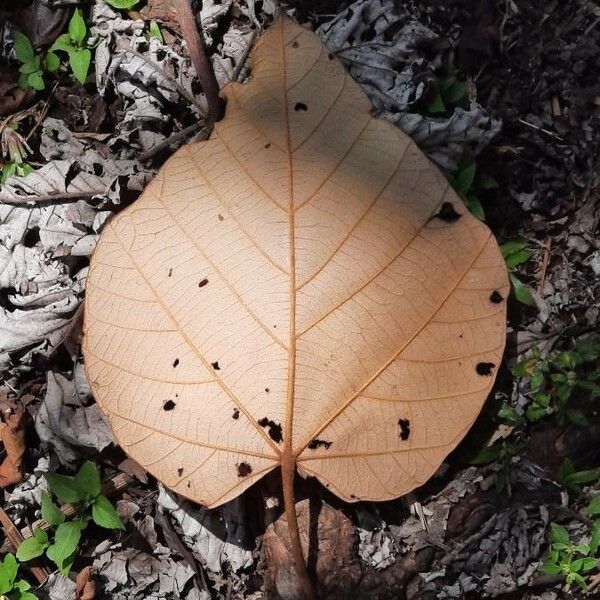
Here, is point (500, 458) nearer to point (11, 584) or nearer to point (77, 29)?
point (11, 584)

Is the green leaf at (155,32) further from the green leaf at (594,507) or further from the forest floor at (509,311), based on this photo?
the green leaf at (594,507)

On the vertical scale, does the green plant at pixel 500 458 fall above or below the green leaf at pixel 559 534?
above

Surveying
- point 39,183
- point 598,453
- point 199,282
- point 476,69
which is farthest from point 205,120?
point 598,453

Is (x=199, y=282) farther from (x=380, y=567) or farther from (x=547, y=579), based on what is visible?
(x=547, y=579)

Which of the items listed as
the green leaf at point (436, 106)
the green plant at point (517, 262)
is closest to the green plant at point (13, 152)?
the green leaf at point (436, 106)

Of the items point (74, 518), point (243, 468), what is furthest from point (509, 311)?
point (74, 518)

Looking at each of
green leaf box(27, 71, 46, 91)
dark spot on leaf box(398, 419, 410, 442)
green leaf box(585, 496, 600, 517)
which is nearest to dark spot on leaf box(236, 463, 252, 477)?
dark spot on leaf box(398, 419, 410, 442)
